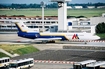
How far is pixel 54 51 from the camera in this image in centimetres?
6775

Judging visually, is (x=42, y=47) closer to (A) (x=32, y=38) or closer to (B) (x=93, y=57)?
(A) (x=32, y=38)

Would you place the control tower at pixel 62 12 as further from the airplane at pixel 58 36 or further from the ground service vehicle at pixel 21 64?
the ground service vehicle at pixel 21 64

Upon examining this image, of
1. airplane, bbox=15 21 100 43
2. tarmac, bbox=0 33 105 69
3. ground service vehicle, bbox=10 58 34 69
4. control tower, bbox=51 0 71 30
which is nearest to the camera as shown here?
ground service vehicle, bbox=10 58 34 69

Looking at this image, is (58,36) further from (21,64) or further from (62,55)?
(21,64)

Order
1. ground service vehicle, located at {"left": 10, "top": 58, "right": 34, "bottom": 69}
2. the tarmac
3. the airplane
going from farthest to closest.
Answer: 1. the airplane
2. the tarmac
3. ground service vehicle, located at {"left": 10, "top": 58, "right": 34, "bottom": 69}

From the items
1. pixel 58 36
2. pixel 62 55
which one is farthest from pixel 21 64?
pixel 58 36

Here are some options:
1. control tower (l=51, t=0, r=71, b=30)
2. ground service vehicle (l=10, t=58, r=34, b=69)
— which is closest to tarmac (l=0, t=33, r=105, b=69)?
ground service vehicle (l=10, t=58, r=34, b=69)

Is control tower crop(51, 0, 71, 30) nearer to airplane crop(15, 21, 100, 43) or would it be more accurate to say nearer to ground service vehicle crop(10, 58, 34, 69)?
airplane crop(15, 21, 100, 43)

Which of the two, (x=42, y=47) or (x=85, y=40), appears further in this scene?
(x=85, y=40)

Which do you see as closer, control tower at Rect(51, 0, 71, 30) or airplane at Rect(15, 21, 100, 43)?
airplane at Rect(15, 21, 100, 43)

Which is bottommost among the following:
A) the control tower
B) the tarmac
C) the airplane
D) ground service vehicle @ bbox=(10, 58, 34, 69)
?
the tarmac

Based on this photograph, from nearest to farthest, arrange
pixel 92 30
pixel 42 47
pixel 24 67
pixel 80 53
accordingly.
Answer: pixel 24 67, pixel 80 53, pixel 42 47, pixel 92 30

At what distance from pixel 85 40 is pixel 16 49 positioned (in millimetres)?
20983

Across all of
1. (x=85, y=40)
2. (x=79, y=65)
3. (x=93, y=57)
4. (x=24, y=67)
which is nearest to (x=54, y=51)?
(x=93, y=57)
